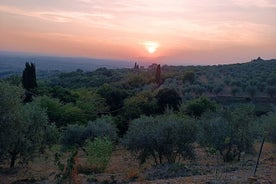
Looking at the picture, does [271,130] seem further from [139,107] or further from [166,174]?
[139,107]

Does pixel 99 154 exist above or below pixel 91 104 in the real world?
above

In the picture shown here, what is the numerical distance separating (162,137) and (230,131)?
13.3 ft

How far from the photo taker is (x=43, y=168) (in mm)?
21031

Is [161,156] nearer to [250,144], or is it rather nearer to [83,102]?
[250,144]

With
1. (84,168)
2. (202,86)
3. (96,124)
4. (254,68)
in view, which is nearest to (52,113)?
(96,124)

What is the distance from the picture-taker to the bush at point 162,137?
19.6 m

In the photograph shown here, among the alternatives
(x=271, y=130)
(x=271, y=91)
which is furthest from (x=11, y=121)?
(x=271, y=91)

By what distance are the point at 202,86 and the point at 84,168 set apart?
158ft

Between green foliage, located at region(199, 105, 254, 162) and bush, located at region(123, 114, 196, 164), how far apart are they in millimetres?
1342

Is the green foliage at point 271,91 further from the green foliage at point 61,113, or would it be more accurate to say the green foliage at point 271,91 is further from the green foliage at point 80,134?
the green foliage at point 80,134

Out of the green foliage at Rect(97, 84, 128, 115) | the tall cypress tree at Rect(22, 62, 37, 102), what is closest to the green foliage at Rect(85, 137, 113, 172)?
the green foliage at Rect(97, 84, 128, 115)

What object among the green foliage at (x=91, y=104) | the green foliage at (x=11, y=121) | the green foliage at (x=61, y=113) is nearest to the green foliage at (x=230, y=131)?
the green foliage at (x=11, y=121)

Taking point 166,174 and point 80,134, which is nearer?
point 166,174

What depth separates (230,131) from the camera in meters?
21.2
